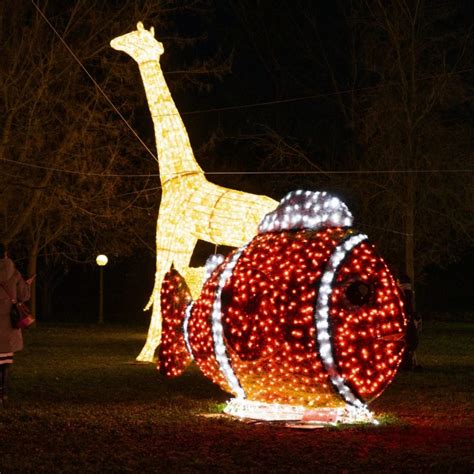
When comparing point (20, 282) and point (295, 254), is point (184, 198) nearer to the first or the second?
point (20, 282)

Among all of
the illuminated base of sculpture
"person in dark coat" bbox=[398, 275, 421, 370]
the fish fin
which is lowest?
the illuminated base of sculpture

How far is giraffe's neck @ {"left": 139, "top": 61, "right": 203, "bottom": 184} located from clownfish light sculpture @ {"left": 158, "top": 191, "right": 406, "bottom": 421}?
6.12 metres

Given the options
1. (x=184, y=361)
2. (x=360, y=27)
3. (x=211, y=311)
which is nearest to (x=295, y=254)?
(x=211, y=311)

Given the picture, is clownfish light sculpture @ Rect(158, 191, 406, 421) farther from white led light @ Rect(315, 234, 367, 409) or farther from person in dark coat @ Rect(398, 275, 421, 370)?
person in dark coat @ Rect(398, 275, 421, 370)

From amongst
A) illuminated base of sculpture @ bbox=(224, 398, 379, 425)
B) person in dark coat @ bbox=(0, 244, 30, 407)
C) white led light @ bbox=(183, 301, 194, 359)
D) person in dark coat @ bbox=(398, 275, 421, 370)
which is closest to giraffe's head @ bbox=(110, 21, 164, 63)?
person in dark coat @ bbox=(398, 275, 421, 370)

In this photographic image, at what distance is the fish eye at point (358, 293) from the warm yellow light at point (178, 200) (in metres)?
5.61

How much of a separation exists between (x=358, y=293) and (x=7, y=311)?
396cm

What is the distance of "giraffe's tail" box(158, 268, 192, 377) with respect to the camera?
37.2 feet

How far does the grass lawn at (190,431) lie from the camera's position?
314 inches

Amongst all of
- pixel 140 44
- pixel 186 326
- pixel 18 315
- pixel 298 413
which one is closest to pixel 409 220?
pixel 140 44

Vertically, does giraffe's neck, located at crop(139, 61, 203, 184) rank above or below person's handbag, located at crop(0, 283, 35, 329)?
above

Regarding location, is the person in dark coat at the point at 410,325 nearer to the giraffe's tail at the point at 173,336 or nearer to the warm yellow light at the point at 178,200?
the warm yellow light at the point at 178,200

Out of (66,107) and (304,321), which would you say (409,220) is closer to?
(66,107)

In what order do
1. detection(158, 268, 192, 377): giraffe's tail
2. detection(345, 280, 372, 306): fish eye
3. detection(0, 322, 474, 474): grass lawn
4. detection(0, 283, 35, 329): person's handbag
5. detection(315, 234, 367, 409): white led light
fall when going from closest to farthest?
1. detection(0, 322, 474, 474): grass lawn
2. detection(315, 234, 367, 409): white led light
3. detection(345, 280, 372, 306): fish eye
4. detection(0, 283, 35, 329): person's handbag
5. detection(158, 268, 192, 377): giraffe's tail
